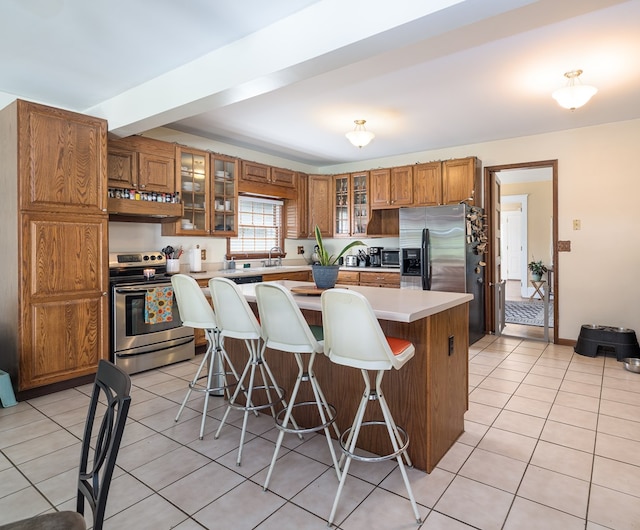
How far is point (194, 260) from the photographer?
15.4ft

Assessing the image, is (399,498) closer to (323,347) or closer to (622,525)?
(323,347)

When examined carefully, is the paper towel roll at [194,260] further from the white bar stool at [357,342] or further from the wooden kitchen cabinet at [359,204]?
the white bar stool at [357,342]

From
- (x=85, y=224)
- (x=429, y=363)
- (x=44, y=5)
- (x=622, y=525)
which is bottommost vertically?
(x=622, y=525)

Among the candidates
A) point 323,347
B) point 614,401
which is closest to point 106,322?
point 323,347

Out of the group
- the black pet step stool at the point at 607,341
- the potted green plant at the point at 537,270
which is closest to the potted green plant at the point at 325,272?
the black pet step stool at the point at 607,341

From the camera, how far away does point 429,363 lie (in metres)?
2.05

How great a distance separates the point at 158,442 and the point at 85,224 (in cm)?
202

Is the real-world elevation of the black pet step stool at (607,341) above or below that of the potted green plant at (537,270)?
below

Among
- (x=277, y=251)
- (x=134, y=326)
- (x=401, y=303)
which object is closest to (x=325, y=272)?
(x=401, y=303)

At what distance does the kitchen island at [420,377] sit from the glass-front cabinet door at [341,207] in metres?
3.79

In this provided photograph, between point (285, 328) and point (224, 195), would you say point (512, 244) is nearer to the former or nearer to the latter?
point (224, 195)

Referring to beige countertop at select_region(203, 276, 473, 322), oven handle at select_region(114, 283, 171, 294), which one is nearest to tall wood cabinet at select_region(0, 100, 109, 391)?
oven handle at select_region(114, 283, 171, 294)

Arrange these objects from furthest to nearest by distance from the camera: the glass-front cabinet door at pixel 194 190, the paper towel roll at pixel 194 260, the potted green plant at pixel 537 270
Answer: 1. the potted green plant at pixel 537 270
2. the paper towel roll at pixel 194 260
3. the glass-front cabinet door at pixel 194 190

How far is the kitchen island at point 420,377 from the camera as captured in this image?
2.05m
